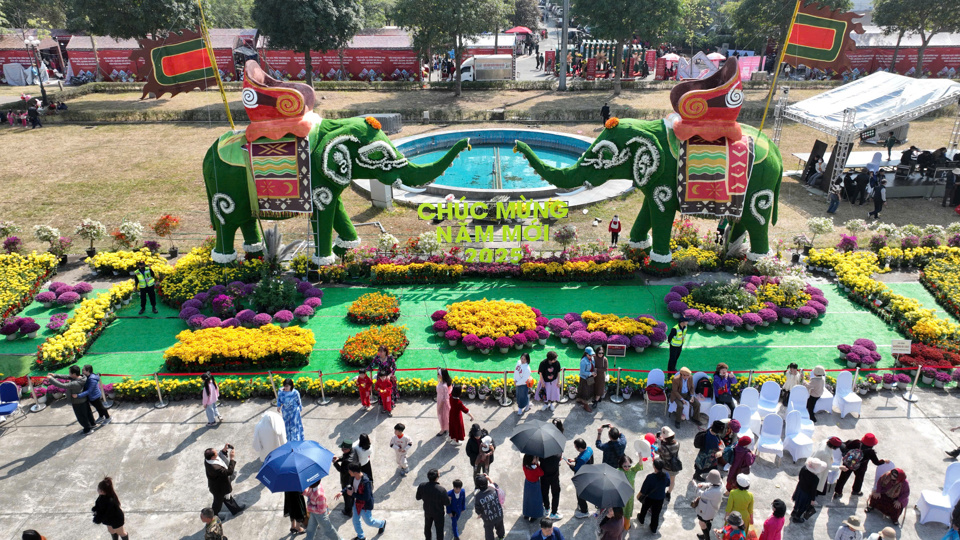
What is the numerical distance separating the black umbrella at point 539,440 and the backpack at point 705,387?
387 cm

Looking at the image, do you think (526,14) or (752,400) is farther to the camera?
(526,14)

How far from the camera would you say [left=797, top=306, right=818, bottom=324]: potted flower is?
1576 cm

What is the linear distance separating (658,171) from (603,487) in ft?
34.5

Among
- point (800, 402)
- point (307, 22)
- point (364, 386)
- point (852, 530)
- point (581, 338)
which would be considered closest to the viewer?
point (852, 530)

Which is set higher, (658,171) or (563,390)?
(658,171)

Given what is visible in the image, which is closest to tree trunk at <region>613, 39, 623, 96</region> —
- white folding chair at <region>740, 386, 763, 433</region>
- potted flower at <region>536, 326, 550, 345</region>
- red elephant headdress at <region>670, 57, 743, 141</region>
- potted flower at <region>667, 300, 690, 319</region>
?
red elephant headdress at <region>670, 57, 743, 141</region>

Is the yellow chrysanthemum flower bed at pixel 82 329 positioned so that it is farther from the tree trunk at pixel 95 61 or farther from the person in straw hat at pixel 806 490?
the tree trunk at pixel 95 61

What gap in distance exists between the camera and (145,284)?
1630 cm

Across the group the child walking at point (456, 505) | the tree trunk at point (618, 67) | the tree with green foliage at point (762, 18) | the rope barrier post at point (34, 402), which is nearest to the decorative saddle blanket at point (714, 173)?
the child walking at point (456, 505)

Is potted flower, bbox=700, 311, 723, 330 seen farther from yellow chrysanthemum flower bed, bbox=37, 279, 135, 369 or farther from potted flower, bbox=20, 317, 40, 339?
potted flower, bbox=20, 317, 40, 339

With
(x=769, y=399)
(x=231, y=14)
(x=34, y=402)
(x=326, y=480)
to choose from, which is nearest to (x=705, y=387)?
(x=769, y=399)

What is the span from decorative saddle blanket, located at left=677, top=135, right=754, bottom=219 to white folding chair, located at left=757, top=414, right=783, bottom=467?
6.88 m

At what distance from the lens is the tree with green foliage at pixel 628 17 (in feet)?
117

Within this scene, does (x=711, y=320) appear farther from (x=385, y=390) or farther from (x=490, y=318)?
(x=385, y=390)
